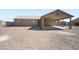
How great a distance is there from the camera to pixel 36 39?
4.54 m

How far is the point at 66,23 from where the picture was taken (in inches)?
180

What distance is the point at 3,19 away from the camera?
409cm

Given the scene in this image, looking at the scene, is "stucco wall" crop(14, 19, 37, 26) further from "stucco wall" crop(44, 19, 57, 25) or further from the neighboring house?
the neighboring house

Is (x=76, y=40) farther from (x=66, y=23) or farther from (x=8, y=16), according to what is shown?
(x=8, y=16)

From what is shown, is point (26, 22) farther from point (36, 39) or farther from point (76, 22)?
point (76, 22)

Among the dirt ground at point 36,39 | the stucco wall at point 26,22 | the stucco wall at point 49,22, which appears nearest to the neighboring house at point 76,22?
the dirt ground at point 36,39

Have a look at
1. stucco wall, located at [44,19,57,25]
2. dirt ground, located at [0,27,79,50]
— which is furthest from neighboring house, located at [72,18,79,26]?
stucco wall, located at [44,19,57,25]
